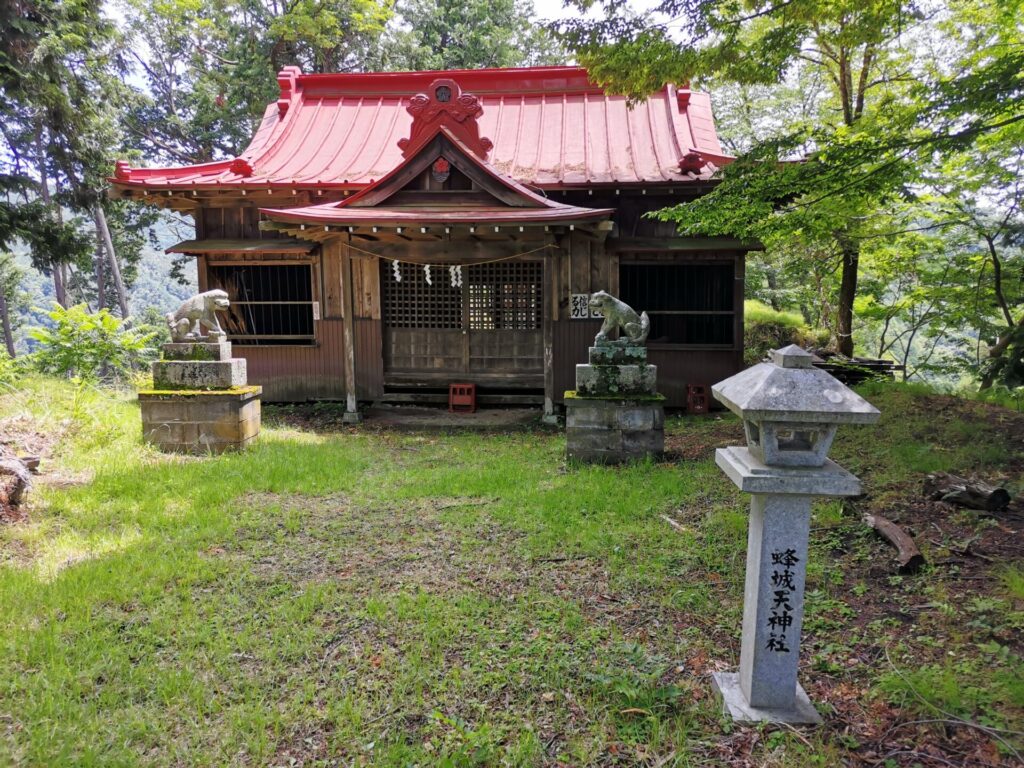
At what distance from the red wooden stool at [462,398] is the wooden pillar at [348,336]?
171cm

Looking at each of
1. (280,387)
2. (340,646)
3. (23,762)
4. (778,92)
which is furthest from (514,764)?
(778,92)

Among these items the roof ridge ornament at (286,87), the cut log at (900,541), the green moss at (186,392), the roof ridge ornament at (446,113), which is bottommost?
the cut log at (900,541)

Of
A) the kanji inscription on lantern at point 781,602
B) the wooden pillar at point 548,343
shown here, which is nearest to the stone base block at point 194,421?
the wooden pillar at point 548,343

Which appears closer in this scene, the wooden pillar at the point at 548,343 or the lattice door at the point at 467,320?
the wooden pillar at the point at 548,343

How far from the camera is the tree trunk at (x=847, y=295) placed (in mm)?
10640

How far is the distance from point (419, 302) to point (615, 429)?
5.28 meters

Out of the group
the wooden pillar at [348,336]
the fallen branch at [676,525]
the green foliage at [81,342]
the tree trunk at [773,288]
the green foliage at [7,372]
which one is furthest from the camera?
the tree trunk at [773,288]

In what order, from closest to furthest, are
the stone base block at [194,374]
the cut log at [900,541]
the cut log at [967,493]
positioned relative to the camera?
the cut log at [900,541]
the cut log at [967,493]
the stone base block at [194,374]

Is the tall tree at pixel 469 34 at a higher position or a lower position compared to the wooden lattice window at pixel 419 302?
higher

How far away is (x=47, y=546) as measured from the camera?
4496 mm

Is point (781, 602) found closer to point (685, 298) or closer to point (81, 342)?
point (685, 298)

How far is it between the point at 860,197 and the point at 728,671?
5.23 meters

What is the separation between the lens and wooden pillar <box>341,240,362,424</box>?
9.77 metres

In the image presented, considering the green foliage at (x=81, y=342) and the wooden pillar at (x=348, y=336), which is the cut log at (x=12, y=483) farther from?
the green foliage at (x=81, y=342)
